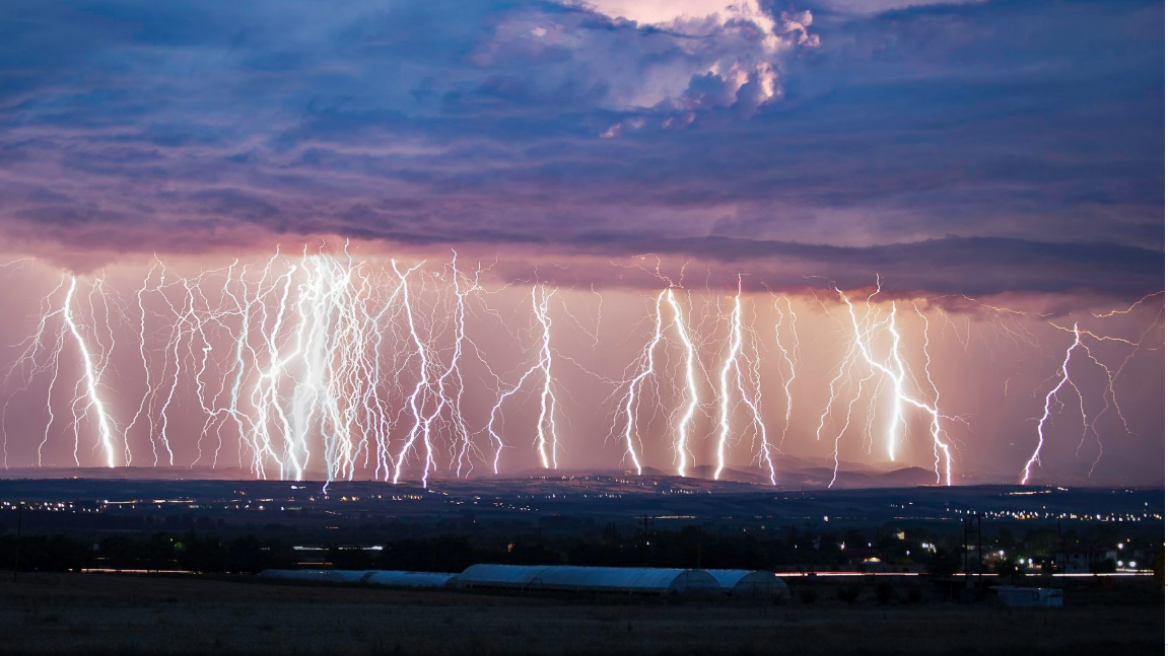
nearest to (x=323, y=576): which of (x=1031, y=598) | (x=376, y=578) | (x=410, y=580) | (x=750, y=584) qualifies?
(x=376, y=578)

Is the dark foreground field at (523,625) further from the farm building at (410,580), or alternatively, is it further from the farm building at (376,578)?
the farm building at (376,578)

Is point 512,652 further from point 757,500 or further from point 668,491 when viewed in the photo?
point 668,491

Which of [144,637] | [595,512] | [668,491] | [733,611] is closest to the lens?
[144,637]

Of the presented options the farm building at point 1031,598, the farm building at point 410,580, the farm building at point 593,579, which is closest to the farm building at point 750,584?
the farm building at point 593,579

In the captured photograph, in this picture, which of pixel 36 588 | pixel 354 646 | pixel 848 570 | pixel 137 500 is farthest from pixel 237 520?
pixel 354 646

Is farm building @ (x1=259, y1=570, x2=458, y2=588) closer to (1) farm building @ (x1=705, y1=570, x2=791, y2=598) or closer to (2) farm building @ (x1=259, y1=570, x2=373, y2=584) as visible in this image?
(2) farm building @ (x1=259, y1=570, x2=373, y2=584)

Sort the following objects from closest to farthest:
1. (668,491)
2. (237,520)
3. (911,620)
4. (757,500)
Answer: (911,620) < (237,520) < (757,500) < (668,491)
